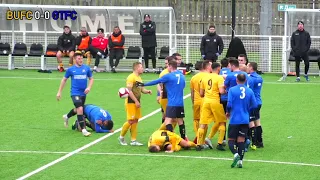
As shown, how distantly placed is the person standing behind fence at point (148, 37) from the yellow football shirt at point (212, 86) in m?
15.0

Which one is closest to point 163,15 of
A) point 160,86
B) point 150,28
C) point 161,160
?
point 150,28

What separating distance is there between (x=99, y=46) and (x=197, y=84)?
15.5 m

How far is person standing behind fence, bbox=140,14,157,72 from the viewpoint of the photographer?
33.3 m

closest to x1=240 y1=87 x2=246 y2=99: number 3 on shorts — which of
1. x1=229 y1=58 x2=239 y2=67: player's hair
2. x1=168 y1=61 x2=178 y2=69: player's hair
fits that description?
x1=229 y1=58 x2=239 y2=67: player's hair

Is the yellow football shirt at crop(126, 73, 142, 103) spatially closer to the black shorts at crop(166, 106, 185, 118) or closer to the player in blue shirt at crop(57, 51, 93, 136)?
the black shorts at crop(166, 106, 185, 118)

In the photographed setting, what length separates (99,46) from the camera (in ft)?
112

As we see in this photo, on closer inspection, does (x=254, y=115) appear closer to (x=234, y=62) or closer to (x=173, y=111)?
(x=234, y=62)

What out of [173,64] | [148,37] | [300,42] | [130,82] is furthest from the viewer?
[148,37]

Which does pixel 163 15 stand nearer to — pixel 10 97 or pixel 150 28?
pixel 150 28

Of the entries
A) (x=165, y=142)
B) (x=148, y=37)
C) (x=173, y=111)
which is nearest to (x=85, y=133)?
(x=173, y=111)

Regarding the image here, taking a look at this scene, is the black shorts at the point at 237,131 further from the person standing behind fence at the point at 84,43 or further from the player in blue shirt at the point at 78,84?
the person standing behind fence at the point at 84,43

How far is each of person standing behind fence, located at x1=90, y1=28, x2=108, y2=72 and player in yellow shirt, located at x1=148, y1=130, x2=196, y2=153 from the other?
15894 mm

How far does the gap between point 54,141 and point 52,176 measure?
3980 millimetres

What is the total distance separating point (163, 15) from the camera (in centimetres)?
3556
